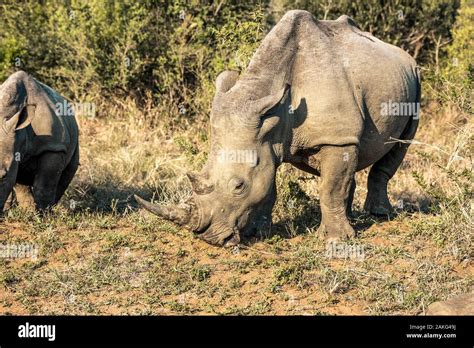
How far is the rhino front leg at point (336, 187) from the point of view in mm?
8508

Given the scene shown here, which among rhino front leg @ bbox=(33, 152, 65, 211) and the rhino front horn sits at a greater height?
the rhino front horn

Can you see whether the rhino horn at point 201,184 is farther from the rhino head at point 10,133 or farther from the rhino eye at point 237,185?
the rhino head at point 10,133

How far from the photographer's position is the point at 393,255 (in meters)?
8.45

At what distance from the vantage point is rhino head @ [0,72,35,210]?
9.34 meters

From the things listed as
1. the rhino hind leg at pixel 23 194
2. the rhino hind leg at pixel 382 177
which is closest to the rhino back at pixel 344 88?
the rhino hind leg at pixel 382 177

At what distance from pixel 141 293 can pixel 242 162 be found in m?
1.53

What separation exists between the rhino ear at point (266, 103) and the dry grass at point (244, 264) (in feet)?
4.63

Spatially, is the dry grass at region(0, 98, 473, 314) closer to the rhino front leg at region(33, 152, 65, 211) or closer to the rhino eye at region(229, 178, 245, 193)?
the rhino front leg at region(33, 152, 65, 211)

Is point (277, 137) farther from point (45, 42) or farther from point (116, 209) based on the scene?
point (45, 42)

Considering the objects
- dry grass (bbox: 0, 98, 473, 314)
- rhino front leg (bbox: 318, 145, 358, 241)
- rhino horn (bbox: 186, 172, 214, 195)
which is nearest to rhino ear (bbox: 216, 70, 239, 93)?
rhino horn (bbox: 186, 172, 214, 195)

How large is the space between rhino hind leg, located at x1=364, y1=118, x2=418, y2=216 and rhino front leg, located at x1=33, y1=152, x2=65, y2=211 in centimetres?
372

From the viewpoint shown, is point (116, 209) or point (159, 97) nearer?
point (116, 209)
